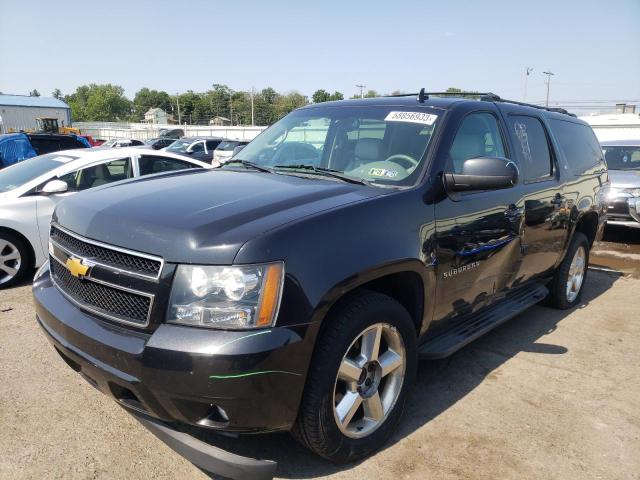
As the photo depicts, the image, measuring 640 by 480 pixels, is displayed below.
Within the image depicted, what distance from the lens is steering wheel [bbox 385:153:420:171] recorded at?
3116 mm

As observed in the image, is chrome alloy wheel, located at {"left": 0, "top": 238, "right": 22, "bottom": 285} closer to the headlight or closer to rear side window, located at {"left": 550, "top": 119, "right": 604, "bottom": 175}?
the headlight

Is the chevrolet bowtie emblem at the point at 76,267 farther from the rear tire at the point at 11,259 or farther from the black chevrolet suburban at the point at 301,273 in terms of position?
the rear tire at the point at 11,259

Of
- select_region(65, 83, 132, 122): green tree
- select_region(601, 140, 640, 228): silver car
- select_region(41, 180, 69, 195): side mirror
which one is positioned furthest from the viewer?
select_region(65, 83, 132, 122): green tree

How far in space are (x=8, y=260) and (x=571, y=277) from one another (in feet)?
19.7

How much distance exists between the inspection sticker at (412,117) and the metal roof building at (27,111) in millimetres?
57192

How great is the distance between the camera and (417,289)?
2.92 metres

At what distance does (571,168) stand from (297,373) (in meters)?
3.77

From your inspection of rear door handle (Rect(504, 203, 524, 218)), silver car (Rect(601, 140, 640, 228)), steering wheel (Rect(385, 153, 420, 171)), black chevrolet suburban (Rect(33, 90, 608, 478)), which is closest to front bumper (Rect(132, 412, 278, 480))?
black chevrolet suburban (Rect(33, 90, 608, 478))

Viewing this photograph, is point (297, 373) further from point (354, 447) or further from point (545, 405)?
point (545, 405)

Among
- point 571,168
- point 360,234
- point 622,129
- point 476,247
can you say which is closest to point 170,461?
point 360,234

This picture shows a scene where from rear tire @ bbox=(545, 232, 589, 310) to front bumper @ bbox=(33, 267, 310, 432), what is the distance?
3.74m

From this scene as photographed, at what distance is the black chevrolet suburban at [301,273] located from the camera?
211 centimetres

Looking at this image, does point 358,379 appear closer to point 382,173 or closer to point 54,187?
point 382,173

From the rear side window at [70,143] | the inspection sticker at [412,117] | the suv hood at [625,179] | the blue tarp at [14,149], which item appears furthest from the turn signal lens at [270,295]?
the blue tarp at [14,149]
